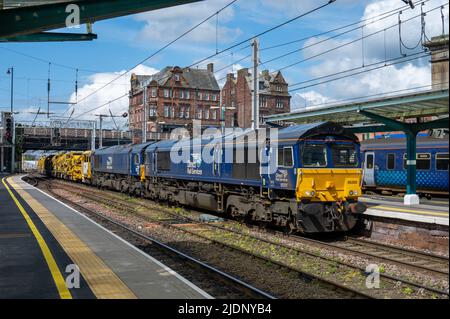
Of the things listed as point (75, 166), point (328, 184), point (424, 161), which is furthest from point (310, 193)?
point (75, 166)

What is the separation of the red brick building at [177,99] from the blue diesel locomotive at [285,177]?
60711 millimetres

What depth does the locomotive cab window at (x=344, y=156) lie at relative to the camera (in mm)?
14278

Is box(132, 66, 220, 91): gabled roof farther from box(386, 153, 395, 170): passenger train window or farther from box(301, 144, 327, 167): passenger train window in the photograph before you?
box(301, 144, 327, 167): passenger train window

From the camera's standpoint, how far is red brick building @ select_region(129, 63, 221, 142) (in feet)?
275

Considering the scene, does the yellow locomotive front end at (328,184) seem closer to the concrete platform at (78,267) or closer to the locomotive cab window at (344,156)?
the locomotive cab window at (344,156)

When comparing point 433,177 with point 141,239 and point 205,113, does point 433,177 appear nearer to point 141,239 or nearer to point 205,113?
point 141,239

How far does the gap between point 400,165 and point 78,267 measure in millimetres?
18443

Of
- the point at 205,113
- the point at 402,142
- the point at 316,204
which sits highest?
the point at 205,113

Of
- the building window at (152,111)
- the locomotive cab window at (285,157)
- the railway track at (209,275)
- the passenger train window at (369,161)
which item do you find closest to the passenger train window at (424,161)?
the passenger train window at (369,161)

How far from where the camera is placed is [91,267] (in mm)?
9422

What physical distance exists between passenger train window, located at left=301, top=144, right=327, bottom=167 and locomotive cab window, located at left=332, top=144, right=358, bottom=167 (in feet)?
1.19

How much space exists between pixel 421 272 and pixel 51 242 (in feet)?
29.2

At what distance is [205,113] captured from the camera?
8881cm
